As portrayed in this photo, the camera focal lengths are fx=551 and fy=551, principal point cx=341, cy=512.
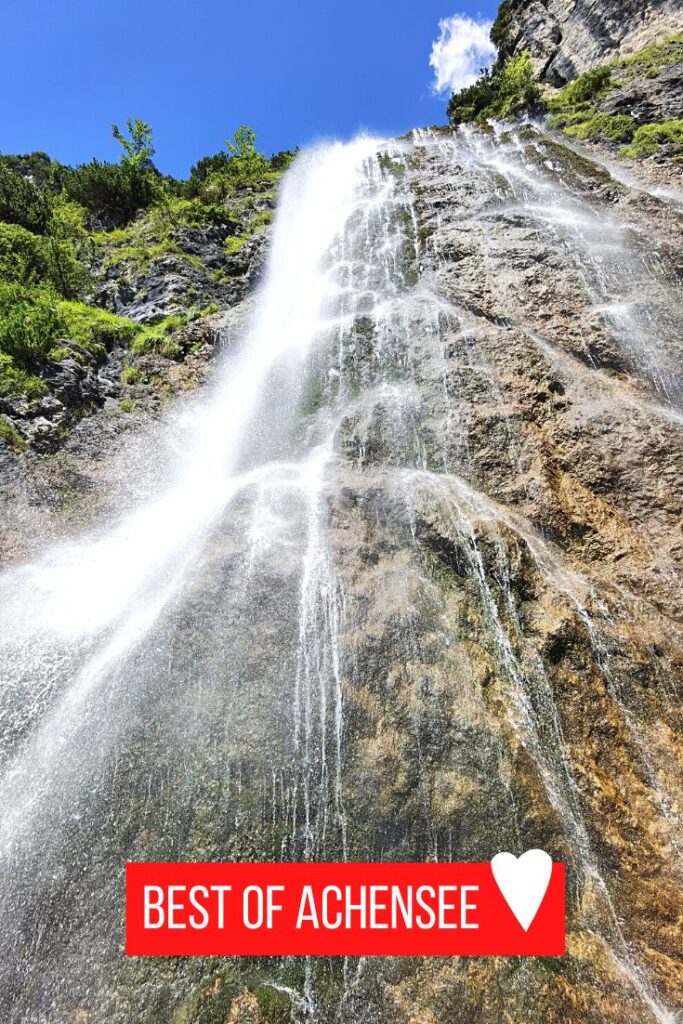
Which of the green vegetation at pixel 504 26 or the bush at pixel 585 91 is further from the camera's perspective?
the green vegetation at pixel 504 26

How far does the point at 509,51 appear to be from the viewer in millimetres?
35781

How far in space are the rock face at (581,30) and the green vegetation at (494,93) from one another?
4.30ft

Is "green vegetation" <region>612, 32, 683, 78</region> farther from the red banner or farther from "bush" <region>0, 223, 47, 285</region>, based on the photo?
the red banner

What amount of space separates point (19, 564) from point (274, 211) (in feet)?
68.1

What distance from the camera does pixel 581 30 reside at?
30734 mm

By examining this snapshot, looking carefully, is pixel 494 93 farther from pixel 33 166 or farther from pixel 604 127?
pixel 33 166

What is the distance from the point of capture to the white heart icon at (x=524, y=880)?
17.4 feet

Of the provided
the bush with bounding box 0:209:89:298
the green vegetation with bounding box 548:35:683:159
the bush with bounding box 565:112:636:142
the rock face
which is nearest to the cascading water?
the bush with bounding box 0:209:89:298

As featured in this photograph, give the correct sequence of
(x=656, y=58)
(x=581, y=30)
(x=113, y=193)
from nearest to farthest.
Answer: (x=656, y=58) < (x=113, y=193) < (x=581, y=30)

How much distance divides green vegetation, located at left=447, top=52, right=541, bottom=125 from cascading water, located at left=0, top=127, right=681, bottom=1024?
22600 mm

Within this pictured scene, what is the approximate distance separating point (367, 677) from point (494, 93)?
36.1 metres

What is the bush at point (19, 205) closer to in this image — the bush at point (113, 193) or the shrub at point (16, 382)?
the bush at point (113, 193)

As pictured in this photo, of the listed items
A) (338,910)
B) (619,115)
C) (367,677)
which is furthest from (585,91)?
(338,910)

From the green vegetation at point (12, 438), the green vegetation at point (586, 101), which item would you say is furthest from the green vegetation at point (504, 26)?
the green vegetation at point (12, 438)
